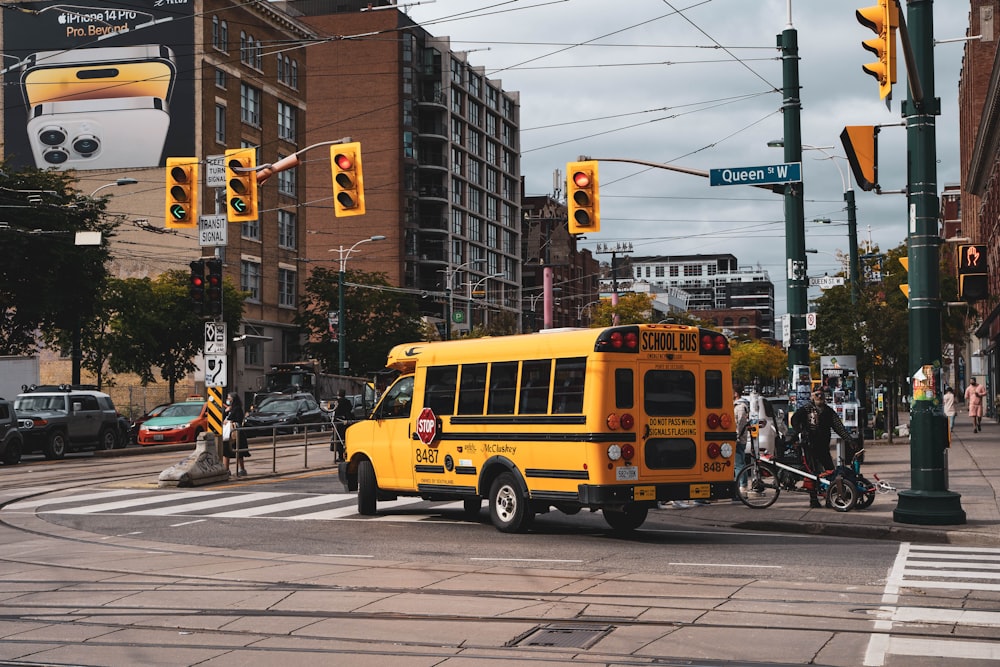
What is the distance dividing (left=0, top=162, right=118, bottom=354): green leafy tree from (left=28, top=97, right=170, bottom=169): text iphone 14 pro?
59.4 feet

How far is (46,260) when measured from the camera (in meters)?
43.2

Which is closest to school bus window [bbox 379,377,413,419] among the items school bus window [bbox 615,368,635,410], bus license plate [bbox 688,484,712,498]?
school bus window [bbox 615,368,635,410]

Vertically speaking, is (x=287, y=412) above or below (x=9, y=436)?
above

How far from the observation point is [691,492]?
15.0 meters

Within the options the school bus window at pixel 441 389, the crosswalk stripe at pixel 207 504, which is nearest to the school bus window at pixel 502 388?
the school bus window at pixel 441 389

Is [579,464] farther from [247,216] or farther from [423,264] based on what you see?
[423,264]

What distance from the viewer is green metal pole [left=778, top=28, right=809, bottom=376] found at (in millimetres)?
20500

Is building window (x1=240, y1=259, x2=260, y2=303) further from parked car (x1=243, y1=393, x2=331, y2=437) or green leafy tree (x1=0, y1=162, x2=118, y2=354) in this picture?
parked car (x1=243, y1=393, x2=331, y2=437)

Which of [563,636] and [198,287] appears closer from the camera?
[563,636]

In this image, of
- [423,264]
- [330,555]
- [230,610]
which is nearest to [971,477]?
[330,555]

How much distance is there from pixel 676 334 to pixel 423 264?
90.0 m

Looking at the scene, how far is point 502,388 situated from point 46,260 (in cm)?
3190

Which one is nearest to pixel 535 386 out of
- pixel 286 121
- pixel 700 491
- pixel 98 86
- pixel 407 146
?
pixel 700 491

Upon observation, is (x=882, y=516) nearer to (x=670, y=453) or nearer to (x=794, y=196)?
(x=670, y=453)
